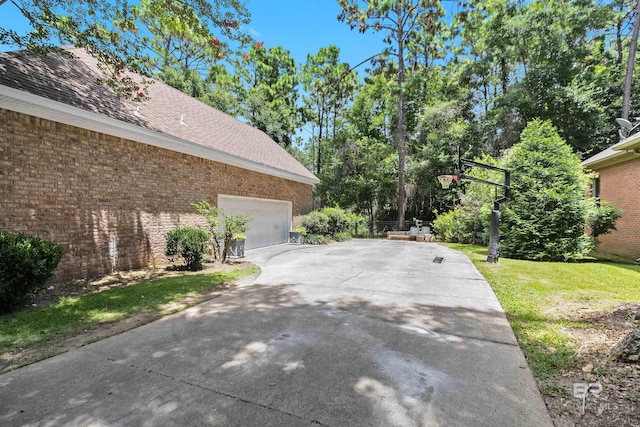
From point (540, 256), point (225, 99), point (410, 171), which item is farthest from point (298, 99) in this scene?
point (540, 256)

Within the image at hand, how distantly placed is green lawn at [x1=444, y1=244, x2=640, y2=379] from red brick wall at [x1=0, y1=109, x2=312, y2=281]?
7911 millimetres

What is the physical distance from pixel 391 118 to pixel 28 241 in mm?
24386

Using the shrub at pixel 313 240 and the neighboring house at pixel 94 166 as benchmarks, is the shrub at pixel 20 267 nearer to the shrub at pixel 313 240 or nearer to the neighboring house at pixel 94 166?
the neighboring house at pixel 94 166

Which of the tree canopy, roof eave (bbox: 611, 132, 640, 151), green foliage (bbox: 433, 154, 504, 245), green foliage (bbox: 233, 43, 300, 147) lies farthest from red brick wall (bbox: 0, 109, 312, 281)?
green foliage (bbox: 233, 43, 300, 147)

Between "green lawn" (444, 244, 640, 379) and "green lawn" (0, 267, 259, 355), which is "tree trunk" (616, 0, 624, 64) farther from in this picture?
"green lawn" (0, 267, 259, 355)

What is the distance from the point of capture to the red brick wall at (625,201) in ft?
35.3

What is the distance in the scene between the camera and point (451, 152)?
20812 mm

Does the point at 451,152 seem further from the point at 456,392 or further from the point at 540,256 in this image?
the point at 456,392

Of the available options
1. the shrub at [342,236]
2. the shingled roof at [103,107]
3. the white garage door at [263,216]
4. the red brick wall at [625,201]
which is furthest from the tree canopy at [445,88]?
the white garage door at [263,216]

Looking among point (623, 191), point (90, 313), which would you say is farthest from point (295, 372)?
point (623, 191)

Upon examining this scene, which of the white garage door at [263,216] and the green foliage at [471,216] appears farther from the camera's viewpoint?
the green foliage at [471,216]

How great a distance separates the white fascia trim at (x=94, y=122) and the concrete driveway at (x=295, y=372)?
4776mm

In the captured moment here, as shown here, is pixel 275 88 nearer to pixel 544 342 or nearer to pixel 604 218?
pixel 604 218

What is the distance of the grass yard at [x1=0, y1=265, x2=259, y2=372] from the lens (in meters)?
3.28
